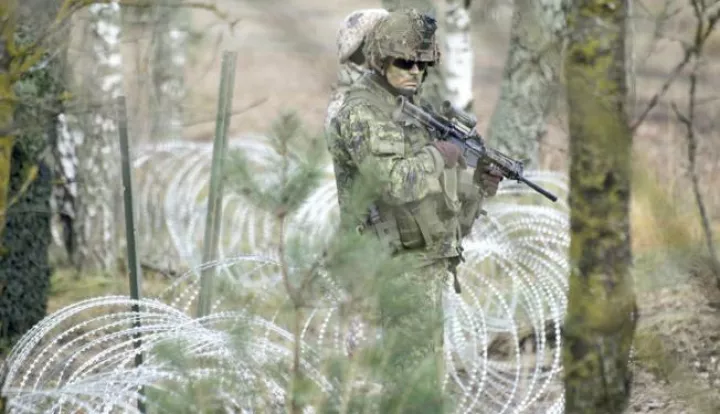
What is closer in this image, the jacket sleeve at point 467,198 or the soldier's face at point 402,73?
the soldier's face at point 402,73

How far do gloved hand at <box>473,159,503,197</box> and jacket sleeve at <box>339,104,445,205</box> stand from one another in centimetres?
36

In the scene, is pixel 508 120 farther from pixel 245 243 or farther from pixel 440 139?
pixel 440 139

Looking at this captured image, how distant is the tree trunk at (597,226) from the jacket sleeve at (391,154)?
1.02 meters

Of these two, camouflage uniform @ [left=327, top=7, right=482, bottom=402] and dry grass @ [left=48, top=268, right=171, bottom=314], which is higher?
camouflage uniform @ [left=327, top=7, right=482, bottom=402]

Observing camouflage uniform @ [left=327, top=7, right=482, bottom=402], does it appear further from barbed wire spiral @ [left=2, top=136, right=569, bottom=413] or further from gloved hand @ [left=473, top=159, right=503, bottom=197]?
barbed wire spiral @ [left=2, top=136, right=569, bottom=413]

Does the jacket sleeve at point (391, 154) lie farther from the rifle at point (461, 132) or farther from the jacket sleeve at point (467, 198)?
the jacket sleeve at point (467, 198)

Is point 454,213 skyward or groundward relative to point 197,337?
skyward

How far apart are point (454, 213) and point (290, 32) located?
1942 millimetres

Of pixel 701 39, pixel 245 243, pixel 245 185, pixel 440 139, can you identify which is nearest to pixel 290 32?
pixel 245 185

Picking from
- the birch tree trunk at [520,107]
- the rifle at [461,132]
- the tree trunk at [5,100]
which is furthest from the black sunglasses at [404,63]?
the birch tree trunk at [520,107]

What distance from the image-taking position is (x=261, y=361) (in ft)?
11.6

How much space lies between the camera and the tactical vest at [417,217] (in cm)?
530

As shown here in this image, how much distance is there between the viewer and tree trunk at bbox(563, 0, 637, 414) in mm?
4059

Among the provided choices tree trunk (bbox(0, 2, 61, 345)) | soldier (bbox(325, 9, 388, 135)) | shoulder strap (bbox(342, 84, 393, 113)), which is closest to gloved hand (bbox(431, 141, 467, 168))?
shoulder strap (bbox(342, 84, 393, 113))
